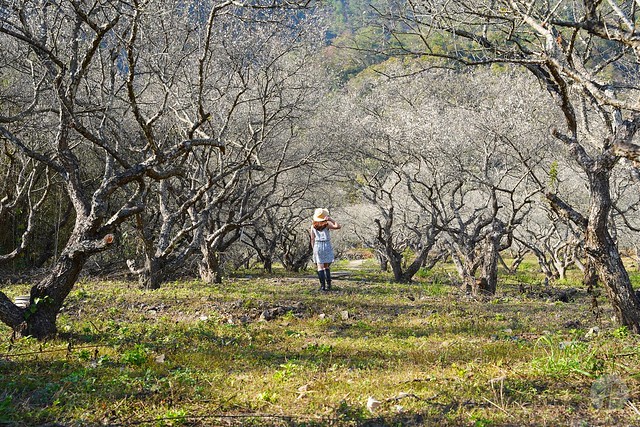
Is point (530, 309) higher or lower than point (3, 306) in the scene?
lower

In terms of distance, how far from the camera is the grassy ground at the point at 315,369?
3770mm

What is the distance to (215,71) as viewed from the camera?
1305 centimetres

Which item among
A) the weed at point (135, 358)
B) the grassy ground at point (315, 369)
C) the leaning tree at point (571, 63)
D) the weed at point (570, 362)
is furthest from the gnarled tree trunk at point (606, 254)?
the weed at point (135, 358)

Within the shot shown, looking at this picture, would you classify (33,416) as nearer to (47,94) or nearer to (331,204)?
(47,94)

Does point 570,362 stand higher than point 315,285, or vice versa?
point 315,285

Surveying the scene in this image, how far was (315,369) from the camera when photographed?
495cm

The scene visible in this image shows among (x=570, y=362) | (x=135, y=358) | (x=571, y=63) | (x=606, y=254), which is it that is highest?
(x=571, y=63)

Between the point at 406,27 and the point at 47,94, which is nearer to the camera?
the point at 406,27

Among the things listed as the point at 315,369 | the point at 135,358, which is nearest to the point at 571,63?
the point at 315,369

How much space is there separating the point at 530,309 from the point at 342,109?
39.0 ft

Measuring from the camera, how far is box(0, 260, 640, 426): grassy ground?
12.4ft

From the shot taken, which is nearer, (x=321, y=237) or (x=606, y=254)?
(x=606, y=254)

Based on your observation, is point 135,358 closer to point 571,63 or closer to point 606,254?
point 606,254

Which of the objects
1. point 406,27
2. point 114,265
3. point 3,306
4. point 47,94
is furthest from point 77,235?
point 114,265
